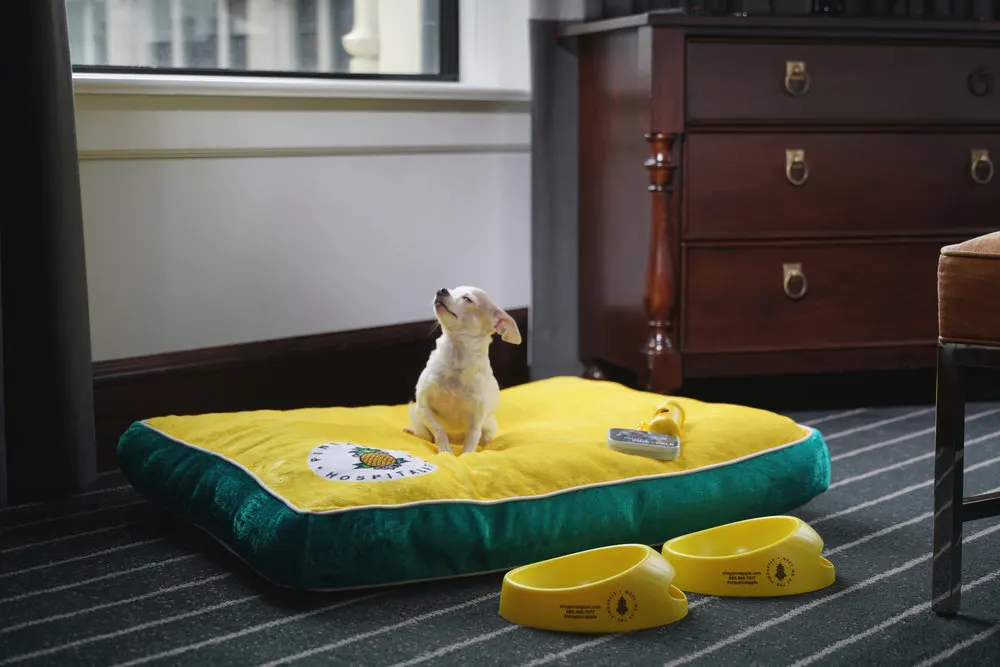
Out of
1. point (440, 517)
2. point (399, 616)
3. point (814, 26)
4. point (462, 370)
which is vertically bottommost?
point (399, 616)

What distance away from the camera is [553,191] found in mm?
3232

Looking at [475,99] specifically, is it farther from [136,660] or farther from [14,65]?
[136,660]

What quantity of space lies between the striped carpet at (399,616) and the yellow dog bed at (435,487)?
6 centimetres

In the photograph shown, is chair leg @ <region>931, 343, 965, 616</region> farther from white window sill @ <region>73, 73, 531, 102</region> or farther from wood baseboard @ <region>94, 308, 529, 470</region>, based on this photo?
white window sill @ <region>73, 73, 531, 102</region>

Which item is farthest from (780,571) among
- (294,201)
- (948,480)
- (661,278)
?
(294,201)

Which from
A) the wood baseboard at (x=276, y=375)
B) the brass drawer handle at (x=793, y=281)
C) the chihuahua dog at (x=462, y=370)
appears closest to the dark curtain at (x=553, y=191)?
the wood baseboard at (x=276, y=375)

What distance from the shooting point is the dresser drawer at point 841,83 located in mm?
2756

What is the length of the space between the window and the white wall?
13 cm

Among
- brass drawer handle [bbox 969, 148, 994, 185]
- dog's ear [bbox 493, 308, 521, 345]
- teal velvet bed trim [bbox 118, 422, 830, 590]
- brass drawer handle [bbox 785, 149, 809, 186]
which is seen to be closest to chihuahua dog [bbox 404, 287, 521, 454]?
dog's ear [bbox 493, 308, 521, 345]

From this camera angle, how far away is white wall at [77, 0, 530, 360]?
8.54ft

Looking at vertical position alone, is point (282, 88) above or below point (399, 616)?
above

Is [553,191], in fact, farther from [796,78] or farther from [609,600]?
[609,600]

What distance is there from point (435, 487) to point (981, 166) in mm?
1797

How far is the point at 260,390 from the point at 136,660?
1317 mm
